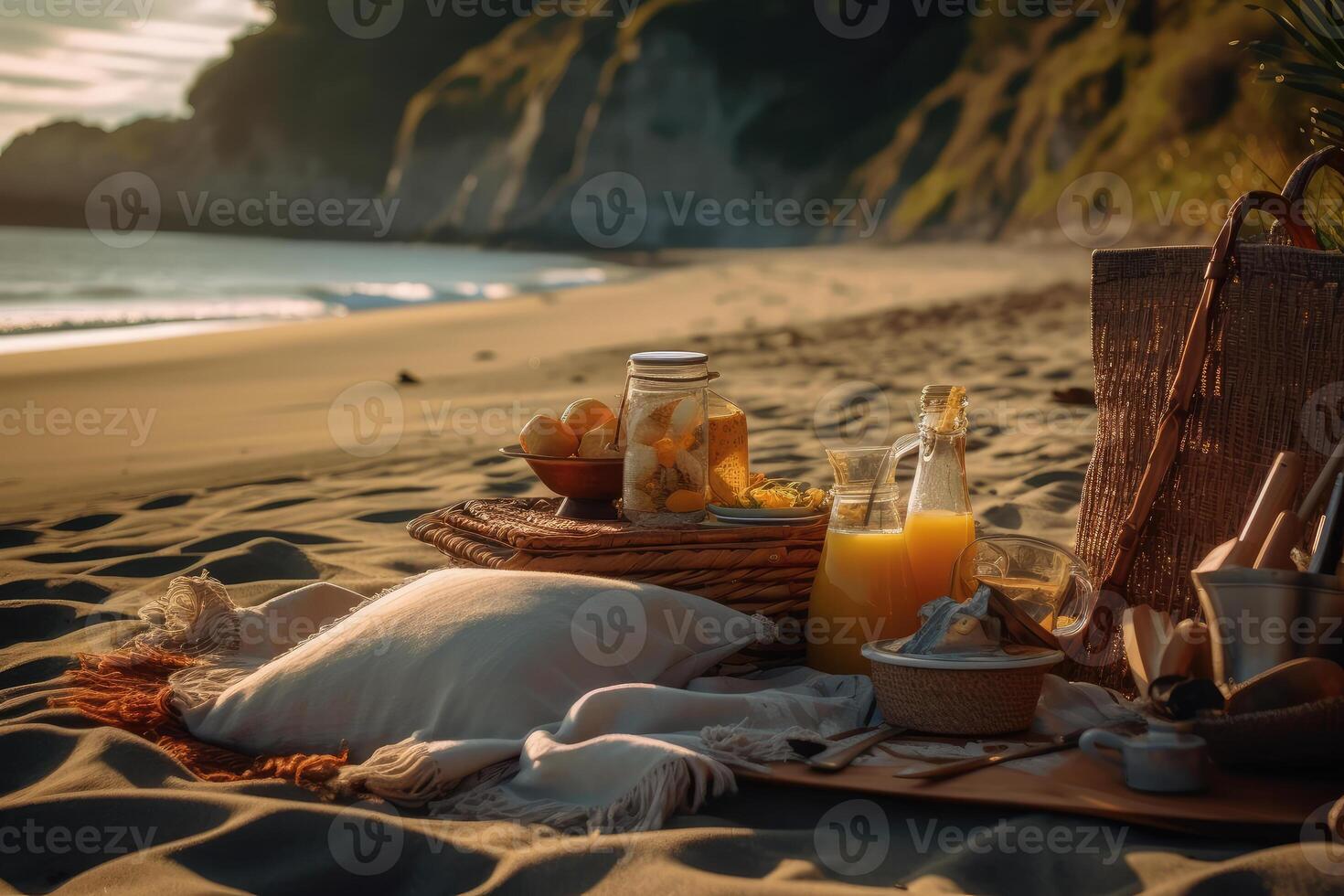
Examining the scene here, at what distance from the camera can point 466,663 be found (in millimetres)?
2225

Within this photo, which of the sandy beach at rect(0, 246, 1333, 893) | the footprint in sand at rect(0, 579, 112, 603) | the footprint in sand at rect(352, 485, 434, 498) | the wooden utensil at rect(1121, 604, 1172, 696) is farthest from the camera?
the footprint in sand at rect(352, 485, 434, 498)

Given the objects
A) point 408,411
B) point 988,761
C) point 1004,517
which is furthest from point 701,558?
point 408,411

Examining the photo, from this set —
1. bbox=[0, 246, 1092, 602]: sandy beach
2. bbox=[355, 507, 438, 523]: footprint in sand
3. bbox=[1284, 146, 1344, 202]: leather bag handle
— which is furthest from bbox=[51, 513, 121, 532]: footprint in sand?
bbox=[1284, 146, 1344, 202]: leather bag handle

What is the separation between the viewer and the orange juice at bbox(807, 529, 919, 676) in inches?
97.6

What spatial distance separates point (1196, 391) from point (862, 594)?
76 centimetres

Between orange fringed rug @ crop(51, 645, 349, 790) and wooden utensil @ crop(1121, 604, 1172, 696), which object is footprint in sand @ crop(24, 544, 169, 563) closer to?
orange fringed rug @ crop(51, 645, 349, 790)

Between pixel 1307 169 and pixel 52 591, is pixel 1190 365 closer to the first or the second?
pixel 1307 169

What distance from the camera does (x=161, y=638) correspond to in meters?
2.86

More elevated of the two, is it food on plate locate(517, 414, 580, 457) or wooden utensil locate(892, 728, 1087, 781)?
food on plate locate(517, 414, 580, 457)

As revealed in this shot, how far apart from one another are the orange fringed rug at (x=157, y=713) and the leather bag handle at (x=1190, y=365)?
155cm

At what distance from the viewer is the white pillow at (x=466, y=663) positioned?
2.20 meters

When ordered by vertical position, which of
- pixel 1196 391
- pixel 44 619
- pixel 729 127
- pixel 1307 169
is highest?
pixel 729 127

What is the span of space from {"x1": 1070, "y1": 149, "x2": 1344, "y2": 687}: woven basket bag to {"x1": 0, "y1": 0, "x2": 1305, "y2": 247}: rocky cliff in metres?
1.91

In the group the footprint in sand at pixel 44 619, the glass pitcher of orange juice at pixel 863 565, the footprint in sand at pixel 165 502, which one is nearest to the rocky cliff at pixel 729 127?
the glass pitcher of orange juice at pixel 863 565
